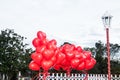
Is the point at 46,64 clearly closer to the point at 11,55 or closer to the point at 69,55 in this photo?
the point at 69,55

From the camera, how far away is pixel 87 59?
38.5 ft

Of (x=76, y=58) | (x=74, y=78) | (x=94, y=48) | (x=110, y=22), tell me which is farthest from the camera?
(x=94, y=48)

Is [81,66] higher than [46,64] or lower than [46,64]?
higher

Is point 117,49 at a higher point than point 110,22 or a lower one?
higher

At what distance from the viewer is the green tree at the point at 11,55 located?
90.7 ft

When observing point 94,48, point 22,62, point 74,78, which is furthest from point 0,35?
point 94,48

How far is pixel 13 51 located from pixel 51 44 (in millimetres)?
19068

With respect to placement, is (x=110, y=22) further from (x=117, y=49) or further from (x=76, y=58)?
(x=117, y=49)

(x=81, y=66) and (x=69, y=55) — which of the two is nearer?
(x=69, y=55)

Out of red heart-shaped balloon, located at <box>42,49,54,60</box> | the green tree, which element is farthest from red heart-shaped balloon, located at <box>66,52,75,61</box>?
the green tree

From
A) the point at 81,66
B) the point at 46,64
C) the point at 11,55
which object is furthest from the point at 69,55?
the point at 11,55

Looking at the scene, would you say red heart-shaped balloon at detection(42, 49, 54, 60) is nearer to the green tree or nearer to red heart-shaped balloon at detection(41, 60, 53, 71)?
red heart-shaped balloon at detection(41, 60, 53, 71)

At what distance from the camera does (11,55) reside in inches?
1109

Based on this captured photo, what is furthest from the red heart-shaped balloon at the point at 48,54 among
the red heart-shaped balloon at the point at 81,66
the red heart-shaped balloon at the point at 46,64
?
the red heart-shaped balloon at the point at 81,66
